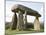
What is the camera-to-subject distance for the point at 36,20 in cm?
170

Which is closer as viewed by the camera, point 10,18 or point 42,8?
point 10,18

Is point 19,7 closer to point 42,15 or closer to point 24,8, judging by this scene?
point 24,8

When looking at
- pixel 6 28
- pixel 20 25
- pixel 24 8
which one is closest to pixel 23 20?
pixel 20 25

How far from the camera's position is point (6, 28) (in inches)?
63.0

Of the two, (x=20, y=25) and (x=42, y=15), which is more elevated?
(x=42, y=15)

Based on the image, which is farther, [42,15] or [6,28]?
[42,15]

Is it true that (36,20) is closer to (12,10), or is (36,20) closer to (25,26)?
(25,26)

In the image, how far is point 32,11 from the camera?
1702 millimetres

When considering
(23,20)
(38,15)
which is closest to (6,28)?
(23,20)

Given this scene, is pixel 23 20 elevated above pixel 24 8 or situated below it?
below

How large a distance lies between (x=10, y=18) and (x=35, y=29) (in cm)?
45

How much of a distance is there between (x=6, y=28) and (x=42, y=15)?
64 cm

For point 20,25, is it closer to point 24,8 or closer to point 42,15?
point 24,8

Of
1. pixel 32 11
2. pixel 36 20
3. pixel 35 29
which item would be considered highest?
pixel 32 11
